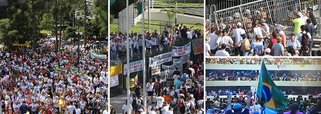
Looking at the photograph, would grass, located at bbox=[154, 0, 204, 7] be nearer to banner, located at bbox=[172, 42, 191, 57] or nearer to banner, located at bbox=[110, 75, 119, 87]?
banner, located at bbox=[172, 42, 191, 57]

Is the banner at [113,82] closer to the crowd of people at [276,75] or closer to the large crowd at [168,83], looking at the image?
the large crowd at [168,83]

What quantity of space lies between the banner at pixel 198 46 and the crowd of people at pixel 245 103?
0.82 meters

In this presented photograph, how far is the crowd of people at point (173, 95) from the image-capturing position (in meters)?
10.7

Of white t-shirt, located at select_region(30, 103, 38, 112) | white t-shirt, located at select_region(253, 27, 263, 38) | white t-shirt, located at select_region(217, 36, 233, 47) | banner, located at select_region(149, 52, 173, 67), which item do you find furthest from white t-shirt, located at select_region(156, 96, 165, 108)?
white t-shirt, located at select_region(30, 103, 38, 112)

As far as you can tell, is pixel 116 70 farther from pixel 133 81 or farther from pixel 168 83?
pixel 168 83

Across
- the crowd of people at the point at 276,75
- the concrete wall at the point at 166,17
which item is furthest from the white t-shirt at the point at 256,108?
the concrete wall at the point at 166,17

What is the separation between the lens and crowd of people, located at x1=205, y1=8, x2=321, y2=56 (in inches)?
392

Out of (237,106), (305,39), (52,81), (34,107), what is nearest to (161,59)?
(237,106)

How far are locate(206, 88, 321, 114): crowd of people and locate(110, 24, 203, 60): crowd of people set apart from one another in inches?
48.0

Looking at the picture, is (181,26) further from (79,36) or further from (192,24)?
(79,36)

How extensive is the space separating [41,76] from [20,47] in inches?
222

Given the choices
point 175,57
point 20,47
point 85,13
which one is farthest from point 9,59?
Result: point 175,57

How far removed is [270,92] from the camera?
33.0 ft

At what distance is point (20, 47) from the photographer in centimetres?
2422
